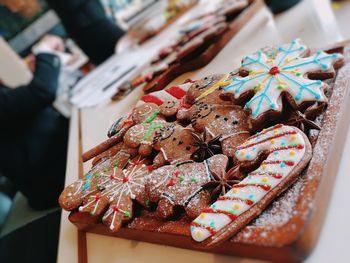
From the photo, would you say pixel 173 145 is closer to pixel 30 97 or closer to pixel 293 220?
pixel 293 220

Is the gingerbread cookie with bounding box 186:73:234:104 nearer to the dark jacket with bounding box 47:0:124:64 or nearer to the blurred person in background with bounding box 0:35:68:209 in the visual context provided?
the blurred person in background with bounding box 0:35:68:209

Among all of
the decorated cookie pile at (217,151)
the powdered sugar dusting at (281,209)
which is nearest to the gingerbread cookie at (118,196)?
the decorated cookie pile at (217,151)

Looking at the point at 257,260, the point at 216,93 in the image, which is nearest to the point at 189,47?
the point at 216,93

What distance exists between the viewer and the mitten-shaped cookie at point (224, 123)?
73 centimetres

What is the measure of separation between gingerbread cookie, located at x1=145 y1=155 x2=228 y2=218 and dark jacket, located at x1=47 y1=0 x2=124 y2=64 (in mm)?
2610

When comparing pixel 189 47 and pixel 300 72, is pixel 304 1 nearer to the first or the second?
pixel 189 47

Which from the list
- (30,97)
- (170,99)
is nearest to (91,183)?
(170,99)

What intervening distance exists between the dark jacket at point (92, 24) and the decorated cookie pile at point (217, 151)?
93.6 inches

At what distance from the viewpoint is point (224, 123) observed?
2.55 feet

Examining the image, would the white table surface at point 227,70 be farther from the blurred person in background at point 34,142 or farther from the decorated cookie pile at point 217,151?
the blurred person in background at point 34,142

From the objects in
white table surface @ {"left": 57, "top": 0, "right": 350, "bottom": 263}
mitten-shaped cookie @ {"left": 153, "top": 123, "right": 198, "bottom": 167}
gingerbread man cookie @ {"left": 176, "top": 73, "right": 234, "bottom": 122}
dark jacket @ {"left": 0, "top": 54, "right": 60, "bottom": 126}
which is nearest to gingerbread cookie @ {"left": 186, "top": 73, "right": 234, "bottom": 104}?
gingerbread man cookie @ {"left": 176, "top": 73, "right": 234, "bottom": 122}

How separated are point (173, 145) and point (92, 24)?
273cm

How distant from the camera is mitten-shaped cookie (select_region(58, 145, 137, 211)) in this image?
0.85 m

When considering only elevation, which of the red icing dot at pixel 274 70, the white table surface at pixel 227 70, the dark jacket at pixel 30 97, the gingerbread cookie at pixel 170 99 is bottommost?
the white table surface at pixel 227 70
